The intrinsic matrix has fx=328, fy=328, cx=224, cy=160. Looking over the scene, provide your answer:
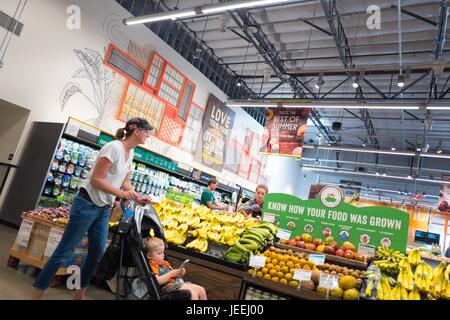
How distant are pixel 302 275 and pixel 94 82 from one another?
7.45 m

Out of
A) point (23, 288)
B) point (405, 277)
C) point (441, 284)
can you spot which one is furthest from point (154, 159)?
point (441, 284)

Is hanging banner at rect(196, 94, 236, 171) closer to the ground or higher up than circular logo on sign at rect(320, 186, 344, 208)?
higher up

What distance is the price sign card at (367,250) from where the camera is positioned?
11.2 ft

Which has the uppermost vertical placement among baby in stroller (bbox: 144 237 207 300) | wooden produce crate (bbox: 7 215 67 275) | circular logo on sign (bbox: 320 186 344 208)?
circular logo on sign (bbox: 320 186 344 208)

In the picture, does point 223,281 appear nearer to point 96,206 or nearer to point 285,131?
point 96,206

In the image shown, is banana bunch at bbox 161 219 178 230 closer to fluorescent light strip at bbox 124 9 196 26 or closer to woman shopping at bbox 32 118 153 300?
woman shopping at bbox 32 118 153 300

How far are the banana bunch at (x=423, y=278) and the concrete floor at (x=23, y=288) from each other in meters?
3.27

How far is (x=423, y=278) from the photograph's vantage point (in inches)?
106

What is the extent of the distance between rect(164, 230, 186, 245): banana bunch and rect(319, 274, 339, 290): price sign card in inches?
63.0

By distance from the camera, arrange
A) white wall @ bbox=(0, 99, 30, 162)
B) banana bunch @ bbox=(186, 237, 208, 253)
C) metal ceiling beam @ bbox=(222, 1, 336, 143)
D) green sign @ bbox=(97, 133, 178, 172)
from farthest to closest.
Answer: metal ceiling beam @ bbox=(222, 1, 336, 143), green sign @ bbox=(97, 133, 178, 172), white wall @ bbox=(0, 99, 30, 162), banana bunch @ bbox=(186, 237, 208, 253)

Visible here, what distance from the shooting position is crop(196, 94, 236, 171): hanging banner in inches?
474

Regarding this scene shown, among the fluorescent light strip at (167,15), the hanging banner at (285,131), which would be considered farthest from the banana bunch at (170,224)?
the hanging banner at (285,131)

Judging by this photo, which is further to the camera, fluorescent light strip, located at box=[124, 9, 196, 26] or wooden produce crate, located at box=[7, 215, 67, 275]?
fluorescent light strip, located at box=[124, 9, 196, 26]

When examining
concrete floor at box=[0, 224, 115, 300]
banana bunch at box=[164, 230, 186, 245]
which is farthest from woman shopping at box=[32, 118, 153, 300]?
banana bunch at box=[164, 230, 186, 245]
